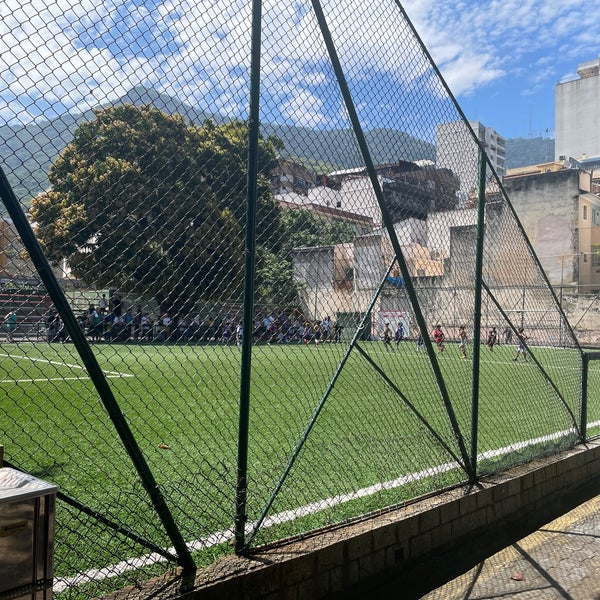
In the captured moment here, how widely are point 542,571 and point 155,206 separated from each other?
11.0 feet

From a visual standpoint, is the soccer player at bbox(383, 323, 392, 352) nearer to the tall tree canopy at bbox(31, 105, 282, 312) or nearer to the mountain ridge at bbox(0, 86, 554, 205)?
the mountain ridge at bbox(0, 86, 554, 205)

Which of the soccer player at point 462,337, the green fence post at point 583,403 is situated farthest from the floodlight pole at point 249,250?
the green fence post at point 583,403

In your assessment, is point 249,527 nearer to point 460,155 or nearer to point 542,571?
point 542,571

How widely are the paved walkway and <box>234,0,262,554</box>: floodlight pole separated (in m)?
1.28

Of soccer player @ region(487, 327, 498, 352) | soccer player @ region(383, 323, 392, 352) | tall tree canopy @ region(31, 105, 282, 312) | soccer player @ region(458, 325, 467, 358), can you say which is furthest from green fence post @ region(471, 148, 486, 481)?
soccer player @ region(487, 327, 498, 352)

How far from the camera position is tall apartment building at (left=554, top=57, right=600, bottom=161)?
2800 inches

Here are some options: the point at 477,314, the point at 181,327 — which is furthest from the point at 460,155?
the point at 181,327

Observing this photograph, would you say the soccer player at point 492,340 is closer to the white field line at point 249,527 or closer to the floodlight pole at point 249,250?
the white field line at point 249,527

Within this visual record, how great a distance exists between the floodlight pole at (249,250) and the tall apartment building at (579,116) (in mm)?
74984

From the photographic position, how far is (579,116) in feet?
238

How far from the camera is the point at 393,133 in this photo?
4.56m

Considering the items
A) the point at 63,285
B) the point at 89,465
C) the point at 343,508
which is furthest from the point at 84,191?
the point at 89,465

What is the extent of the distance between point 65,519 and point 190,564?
5.25 ft

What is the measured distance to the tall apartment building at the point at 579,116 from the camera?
233 ft
